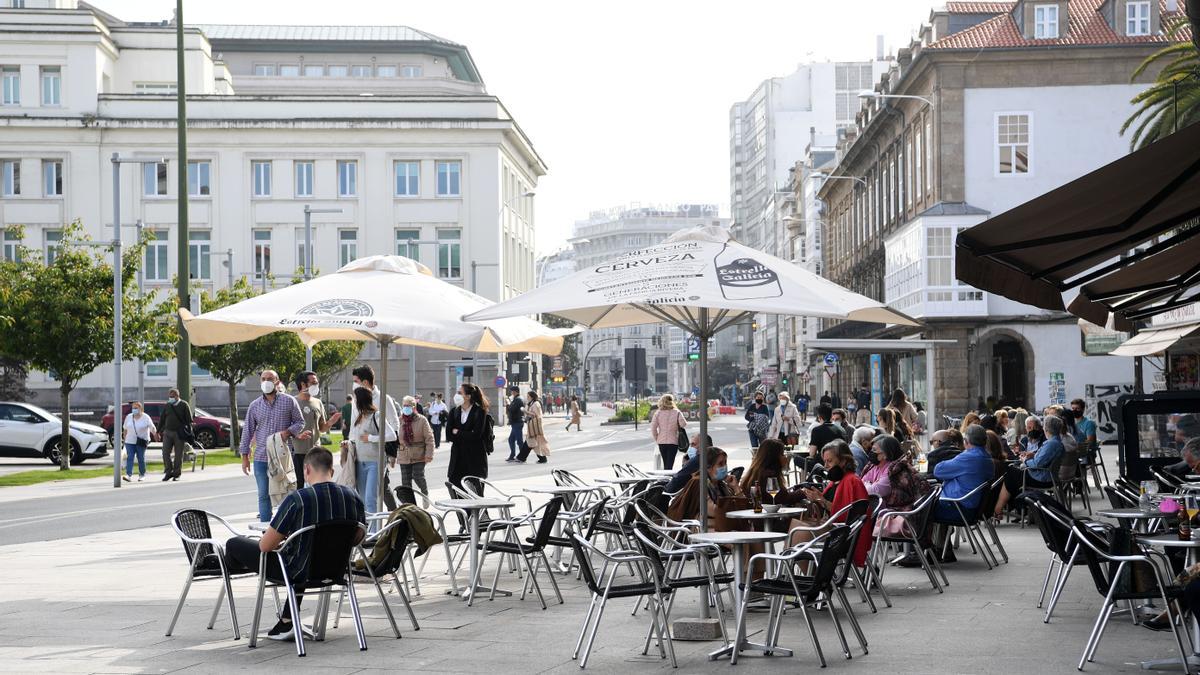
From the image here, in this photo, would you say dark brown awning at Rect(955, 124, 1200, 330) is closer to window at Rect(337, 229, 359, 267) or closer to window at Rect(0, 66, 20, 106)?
window at Rect(337, 229, 359, 267)

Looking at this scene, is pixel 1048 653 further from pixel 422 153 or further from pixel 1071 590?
pixel 422 153

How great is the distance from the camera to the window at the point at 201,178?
70.2m

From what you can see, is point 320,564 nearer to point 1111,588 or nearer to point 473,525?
point 473,525

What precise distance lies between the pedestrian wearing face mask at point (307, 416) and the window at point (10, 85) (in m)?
56.4

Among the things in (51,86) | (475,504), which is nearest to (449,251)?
(51,86)

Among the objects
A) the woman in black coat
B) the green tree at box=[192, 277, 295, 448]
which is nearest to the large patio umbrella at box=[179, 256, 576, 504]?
the woman in black coat

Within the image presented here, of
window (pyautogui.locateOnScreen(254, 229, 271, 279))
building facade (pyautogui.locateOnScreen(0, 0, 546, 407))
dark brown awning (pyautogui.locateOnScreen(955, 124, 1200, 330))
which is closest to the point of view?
dark brown awning (pyautogui.locateOnScreen(955, 124, 1200, 330))

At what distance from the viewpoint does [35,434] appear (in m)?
37.4

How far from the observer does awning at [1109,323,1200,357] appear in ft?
66.0

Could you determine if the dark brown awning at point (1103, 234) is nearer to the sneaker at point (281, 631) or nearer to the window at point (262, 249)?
the sneaker at point (281, 631)

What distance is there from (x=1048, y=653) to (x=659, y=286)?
11.3 ft

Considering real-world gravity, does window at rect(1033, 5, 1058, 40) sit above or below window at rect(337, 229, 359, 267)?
above

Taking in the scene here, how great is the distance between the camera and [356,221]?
7081 cm

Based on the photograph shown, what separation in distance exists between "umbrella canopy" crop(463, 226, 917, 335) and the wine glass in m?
1.56
